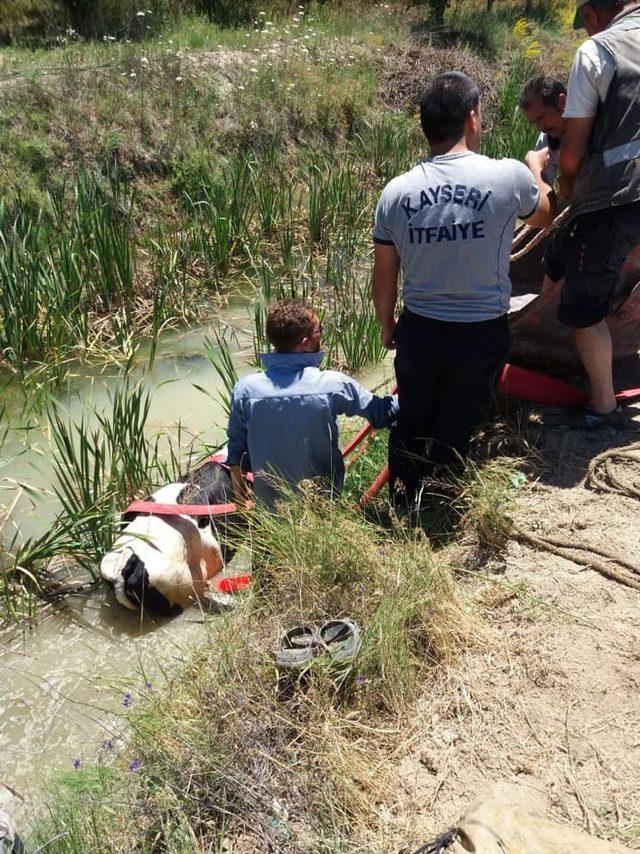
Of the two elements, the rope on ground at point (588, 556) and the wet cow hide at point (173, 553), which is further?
the wet cow hide at point (173, 553)

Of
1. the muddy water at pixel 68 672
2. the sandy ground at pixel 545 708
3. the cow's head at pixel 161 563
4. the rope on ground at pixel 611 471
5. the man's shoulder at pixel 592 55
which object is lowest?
the muddy water at pixel 68 672

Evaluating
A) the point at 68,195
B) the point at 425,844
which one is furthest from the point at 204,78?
the point at 425,844

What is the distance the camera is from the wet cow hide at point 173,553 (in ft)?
10.7

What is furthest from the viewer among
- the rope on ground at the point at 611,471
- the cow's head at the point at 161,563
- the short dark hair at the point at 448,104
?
the cow's head at the point at 161,563

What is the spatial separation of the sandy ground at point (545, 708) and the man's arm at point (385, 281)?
3.25ft

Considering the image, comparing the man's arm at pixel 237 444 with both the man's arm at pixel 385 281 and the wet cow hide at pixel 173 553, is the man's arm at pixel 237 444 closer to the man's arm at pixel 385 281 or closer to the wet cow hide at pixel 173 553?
the wet cow hide at pixel 173 553

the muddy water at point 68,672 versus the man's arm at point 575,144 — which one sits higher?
the man's arm at point 575,144

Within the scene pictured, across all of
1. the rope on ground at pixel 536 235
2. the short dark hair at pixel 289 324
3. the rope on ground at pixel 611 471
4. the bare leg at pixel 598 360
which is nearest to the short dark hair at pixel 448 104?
the rope on ground at pixel 536 235

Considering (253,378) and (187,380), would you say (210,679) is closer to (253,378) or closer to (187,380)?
(253,378)

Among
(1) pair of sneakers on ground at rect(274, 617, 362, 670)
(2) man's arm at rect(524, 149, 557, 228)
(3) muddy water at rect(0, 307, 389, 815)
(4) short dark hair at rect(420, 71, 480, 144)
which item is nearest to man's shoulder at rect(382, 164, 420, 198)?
(4) short dark hair at rect(420, 71, 480, 144)

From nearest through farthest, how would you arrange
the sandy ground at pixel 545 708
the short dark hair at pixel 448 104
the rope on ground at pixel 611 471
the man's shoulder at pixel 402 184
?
the sandy ground at pixel 545 708
the short dark hair at pixel 448 104
the man's shoulder at pixel 402 184
the rope on ground at pixel 611 471

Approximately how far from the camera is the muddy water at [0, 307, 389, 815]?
283 cm

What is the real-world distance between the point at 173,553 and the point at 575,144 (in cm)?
221

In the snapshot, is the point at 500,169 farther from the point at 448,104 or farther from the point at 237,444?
the point at 237,444
